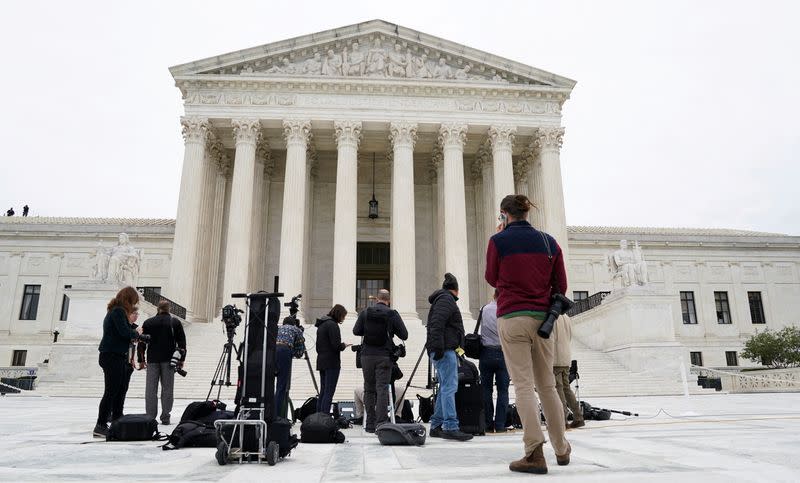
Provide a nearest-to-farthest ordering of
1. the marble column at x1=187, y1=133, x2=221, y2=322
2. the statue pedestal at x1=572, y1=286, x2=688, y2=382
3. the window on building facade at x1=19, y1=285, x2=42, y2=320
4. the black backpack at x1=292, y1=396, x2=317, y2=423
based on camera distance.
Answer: the black backpack at x1=292, y1=396, x2=317, y2=423
the statue pedestal at x1=572, y1=286, x2=688, y2=382
the marble column at x1=187, y1=133, x2=221, y2=322
the window on building facade at x1=19, y1=285, x2=42, y2=320

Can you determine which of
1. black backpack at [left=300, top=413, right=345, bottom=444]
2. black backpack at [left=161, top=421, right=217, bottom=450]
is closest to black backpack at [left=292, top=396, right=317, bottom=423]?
black backpack at [left=300, top=413, right=345, bottom=444]

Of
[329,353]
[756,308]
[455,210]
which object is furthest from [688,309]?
[329,353]

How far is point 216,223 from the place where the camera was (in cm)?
3147

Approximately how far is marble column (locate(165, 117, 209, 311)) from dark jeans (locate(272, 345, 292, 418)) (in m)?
20.0

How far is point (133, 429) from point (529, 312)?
512 centimetres

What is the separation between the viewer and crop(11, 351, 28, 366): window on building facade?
117ft

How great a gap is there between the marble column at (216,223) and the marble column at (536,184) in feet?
56.1

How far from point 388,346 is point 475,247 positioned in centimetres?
2627

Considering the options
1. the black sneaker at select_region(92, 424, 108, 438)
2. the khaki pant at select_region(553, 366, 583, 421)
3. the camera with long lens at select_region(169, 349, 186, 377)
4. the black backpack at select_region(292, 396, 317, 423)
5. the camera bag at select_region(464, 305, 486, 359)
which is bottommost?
the black sneaker at select_region(92, 424, 108, 438)

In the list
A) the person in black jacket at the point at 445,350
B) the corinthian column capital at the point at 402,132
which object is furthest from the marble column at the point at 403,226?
the person in black jacket at the point at 445,350

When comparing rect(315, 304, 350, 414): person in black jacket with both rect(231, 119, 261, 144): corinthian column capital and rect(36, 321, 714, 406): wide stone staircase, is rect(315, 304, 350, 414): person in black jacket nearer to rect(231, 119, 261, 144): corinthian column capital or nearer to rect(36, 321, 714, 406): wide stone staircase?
rect(36, 321, 714, 406): wide stone staircase

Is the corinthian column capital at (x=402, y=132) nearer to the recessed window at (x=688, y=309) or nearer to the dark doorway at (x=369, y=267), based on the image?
the dark doorway at (x=369, y=267)

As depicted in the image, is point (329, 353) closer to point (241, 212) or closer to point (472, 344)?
point (472, 344)

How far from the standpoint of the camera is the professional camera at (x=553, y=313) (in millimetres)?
4738
